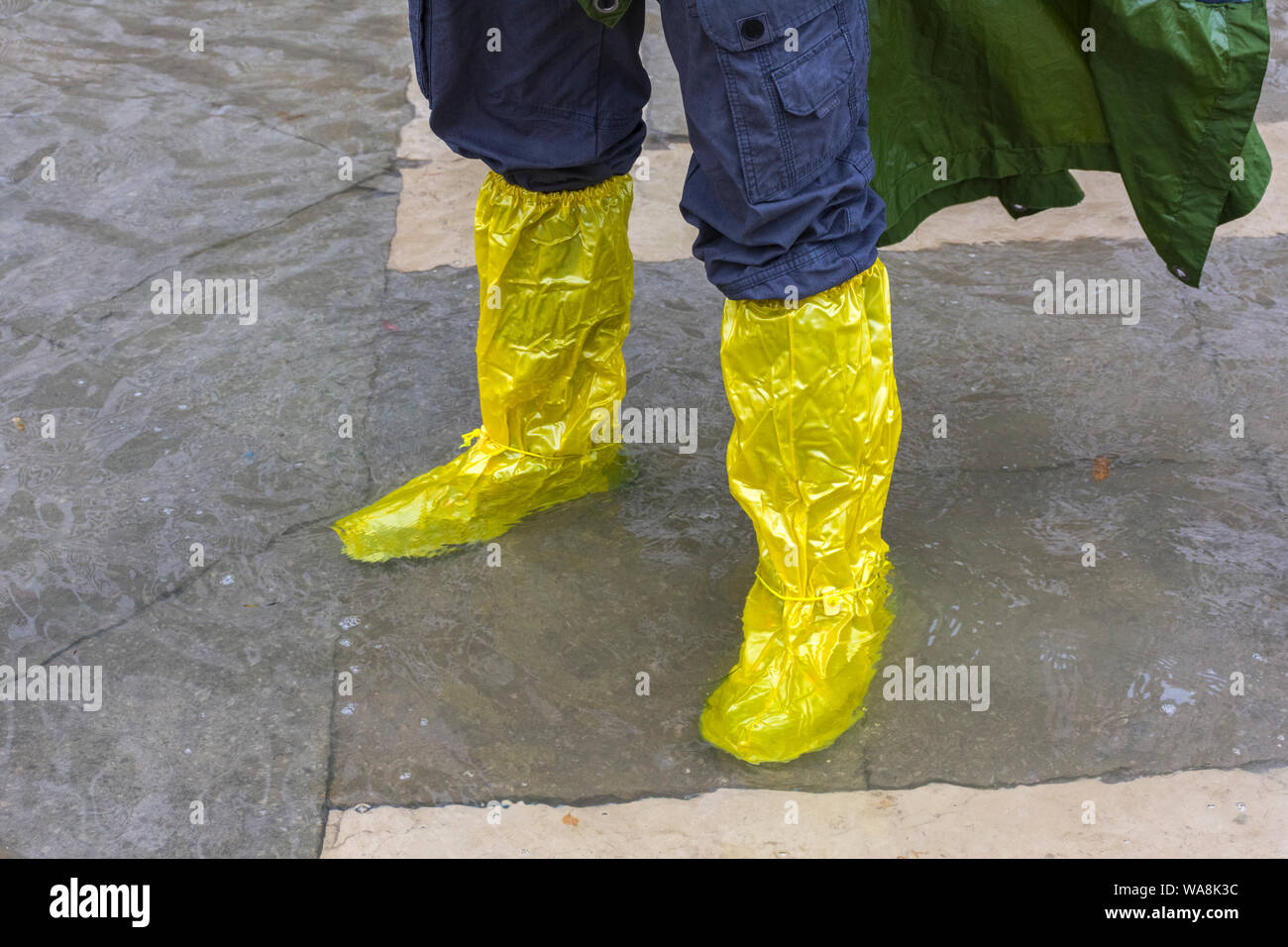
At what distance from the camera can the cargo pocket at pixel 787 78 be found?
130cm

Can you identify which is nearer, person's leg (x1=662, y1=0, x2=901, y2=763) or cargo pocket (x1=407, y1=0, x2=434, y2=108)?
person's leg (x1=662, y1=0, x2=901, y2=763)

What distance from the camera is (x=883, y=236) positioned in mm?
1700

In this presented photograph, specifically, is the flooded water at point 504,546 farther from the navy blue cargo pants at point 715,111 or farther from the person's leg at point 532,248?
the navy blue cargo pants at point 715,111

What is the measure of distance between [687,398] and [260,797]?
1.07 meters

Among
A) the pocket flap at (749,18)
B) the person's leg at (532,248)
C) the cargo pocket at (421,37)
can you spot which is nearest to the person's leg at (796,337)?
the pocket flap at (749,18)

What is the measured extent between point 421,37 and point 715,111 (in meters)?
0.53

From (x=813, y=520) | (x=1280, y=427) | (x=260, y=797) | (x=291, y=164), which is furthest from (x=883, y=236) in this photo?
(x=291, y=164)

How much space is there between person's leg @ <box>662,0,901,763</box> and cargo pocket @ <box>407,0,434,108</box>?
1.37 feet

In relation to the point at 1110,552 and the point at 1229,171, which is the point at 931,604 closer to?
the point at 1110,552

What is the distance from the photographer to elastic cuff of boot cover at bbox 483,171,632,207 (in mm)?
1812

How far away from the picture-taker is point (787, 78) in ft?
4.36

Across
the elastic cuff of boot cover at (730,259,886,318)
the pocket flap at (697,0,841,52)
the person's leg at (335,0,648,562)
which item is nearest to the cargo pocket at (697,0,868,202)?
the pocket flap at (697,0,841,52)

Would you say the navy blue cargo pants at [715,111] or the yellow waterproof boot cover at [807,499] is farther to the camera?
the yellow waterproof boot cover at [807,499]

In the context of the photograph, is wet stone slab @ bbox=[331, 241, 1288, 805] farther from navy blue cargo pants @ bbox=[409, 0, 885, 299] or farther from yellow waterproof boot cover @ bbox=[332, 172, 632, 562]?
navy blue cargo pants @ bbox=[409, 0, 885, 299]
